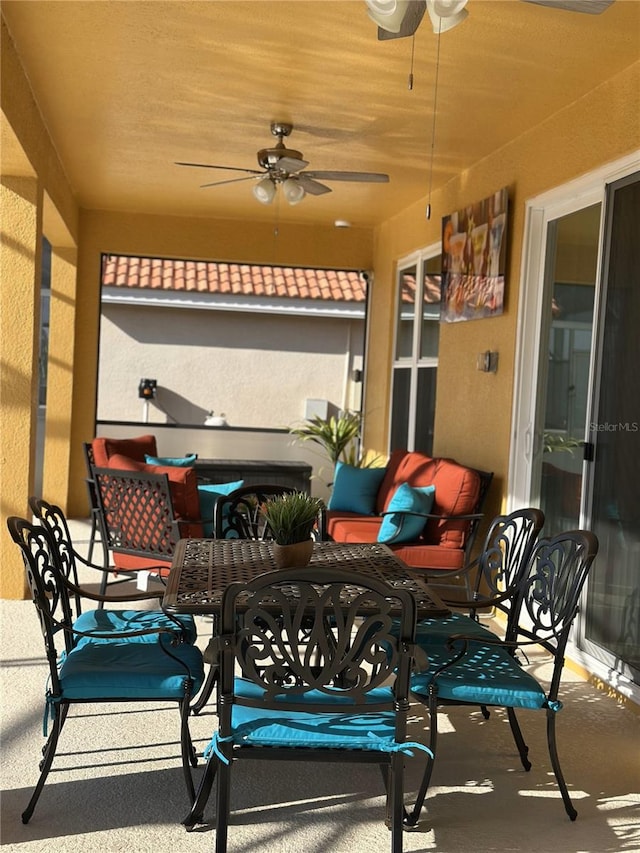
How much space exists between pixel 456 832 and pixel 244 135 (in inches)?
181

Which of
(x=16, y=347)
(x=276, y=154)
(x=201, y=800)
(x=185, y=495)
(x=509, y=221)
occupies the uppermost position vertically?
(x=276, y=154)

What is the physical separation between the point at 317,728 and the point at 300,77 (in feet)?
11.4

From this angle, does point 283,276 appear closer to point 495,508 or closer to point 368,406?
point 368,406

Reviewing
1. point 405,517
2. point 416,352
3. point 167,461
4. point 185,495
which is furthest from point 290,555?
point 416,352

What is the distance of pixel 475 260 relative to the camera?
645cm

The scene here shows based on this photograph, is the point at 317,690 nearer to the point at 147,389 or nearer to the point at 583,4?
the point at 583,4

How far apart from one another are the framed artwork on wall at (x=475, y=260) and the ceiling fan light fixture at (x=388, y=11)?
10.6 ft

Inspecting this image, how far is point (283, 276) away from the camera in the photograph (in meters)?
14.2

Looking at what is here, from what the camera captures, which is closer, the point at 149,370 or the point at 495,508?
the point at 495,508

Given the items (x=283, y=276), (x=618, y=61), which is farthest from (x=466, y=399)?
(x=283, y=276)

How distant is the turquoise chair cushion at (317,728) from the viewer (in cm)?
251

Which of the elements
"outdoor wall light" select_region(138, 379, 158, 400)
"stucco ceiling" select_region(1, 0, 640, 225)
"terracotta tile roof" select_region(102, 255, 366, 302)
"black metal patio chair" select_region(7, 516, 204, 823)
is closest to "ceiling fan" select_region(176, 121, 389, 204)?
"stucco ceiling" select_region(1, 0, 640, 225)

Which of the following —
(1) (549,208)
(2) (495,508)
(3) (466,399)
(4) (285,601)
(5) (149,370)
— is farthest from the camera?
(5) (149,370)

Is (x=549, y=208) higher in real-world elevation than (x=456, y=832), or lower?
higher
